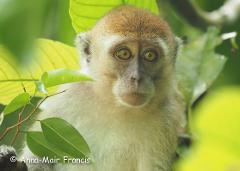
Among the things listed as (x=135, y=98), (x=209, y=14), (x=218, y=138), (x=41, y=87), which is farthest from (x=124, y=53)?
(x=218, y=138)

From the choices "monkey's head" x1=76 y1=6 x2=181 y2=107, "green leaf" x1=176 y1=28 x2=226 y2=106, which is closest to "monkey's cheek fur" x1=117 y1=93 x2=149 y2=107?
"monkey's head" x1=76 y1=6 x2=181 y2=107

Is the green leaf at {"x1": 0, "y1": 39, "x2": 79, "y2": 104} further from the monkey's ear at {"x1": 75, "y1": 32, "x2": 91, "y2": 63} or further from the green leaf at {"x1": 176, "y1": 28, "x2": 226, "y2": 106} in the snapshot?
the green leaf at {"x1": 176, "y1": 28, "x2": 226, "y2": 106}

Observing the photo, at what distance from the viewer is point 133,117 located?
4.17m

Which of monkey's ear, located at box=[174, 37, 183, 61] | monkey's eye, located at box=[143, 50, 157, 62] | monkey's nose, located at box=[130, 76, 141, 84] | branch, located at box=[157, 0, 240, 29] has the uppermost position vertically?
branch, located at box=[157, 0, 240, 29]

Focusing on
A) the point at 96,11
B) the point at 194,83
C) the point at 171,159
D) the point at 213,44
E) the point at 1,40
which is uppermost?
the point at 96,11

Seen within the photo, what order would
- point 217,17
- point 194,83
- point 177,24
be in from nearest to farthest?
1. point 194,83
2. point 217,17
3. point 177,24

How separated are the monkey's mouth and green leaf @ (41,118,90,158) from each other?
5.04 feet

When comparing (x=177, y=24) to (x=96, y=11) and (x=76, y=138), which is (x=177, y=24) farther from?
(x=76, y=138)

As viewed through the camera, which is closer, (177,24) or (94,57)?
(94,57)

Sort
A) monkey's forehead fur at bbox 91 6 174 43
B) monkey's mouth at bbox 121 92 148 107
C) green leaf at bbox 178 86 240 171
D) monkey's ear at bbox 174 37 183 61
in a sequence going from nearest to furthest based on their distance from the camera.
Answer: green leaf at bbox 178 86 240 171 < monkey's mouth at bbox 121 92 148 107 < monkey's forehead fur at bbox 91 6 174 43 < monkey's ear at bbox 174 37 183 61

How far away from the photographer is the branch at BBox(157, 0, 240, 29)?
4.52 meters

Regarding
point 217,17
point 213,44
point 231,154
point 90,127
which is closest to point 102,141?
point 90,127

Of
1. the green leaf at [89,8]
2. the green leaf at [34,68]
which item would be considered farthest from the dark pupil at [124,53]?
the green leaf at [34,68]

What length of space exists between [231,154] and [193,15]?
4175mm
